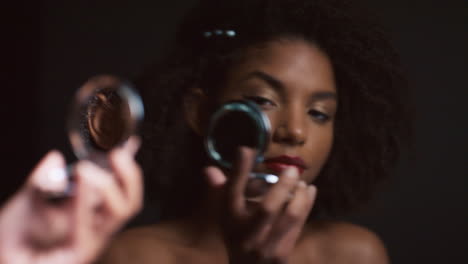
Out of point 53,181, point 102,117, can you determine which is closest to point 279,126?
point 102,117

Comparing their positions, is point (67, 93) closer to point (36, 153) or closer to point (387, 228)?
point (36, 153)

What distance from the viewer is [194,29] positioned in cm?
122

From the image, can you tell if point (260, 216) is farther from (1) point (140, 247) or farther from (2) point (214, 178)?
(1) point (140, 247)

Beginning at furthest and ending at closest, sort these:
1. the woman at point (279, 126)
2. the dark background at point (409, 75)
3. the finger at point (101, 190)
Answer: the dark background at point (409, 75), the woman at point (279, 126), the finger at point (101, 190)

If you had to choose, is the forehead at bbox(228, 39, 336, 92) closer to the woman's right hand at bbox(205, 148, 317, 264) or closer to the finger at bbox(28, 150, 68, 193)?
the woman's right hand at bbox(205, 148, 317, 264)

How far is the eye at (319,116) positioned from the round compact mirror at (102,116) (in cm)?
42

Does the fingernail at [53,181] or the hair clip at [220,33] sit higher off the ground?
the hair clip at [220,33]

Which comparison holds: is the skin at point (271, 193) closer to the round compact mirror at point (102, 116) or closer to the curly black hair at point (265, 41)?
the curly black hair at point (265, 41)

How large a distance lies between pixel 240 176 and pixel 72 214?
0.95 ft

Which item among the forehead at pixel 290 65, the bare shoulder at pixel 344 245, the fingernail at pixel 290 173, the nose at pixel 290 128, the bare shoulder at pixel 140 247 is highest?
the forehead at pixel 290 65

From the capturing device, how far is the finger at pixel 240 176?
2.72ft

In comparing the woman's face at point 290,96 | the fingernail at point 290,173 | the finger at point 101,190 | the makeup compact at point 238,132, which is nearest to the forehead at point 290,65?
the woman's face at point 290,96

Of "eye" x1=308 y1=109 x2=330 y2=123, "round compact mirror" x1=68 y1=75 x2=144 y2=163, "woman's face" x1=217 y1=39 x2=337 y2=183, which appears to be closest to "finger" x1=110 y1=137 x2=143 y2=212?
"round compact mirror" x1=68 y1=75 x2=144 y2=163

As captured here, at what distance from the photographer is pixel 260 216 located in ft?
2.81
